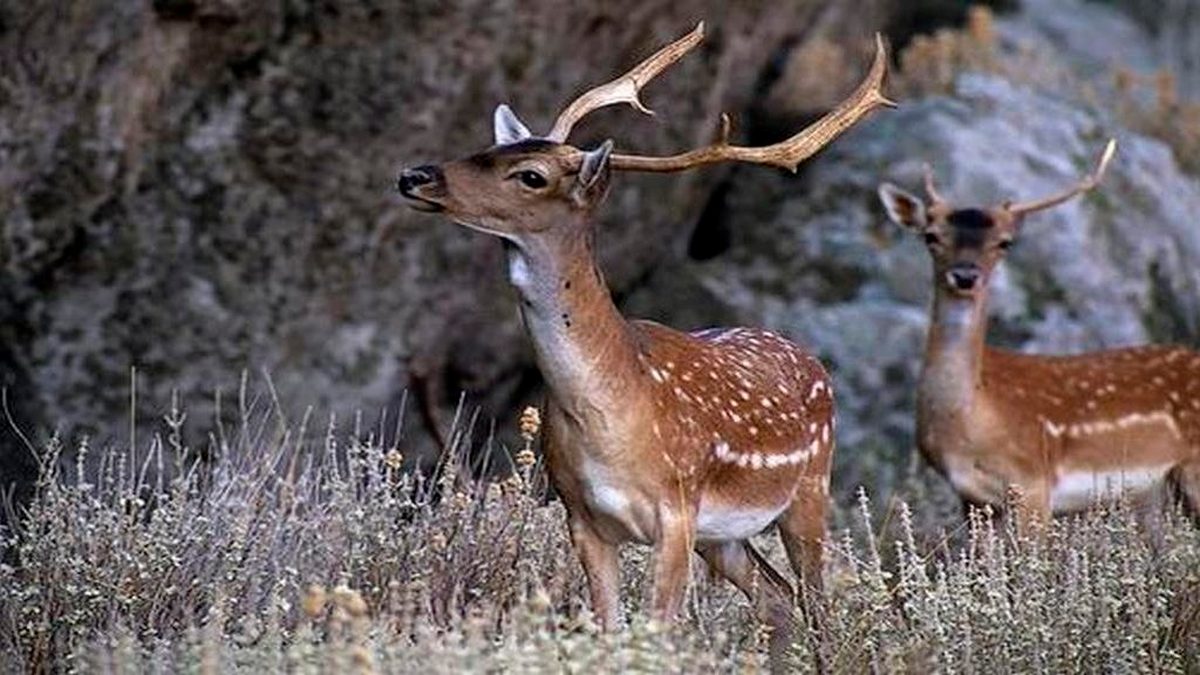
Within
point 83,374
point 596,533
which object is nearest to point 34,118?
point 83,374

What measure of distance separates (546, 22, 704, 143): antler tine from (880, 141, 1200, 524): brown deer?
8.83 feet

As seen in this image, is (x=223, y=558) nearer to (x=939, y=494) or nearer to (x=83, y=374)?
(x=83, y=374)

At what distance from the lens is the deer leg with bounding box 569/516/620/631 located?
24.3ft

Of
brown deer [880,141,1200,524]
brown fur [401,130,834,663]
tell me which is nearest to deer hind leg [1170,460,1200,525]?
brown deer [880,141,1200,524]

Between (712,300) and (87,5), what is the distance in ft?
12.0

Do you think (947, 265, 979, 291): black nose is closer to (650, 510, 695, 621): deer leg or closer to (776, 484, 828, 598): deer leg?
(776, 484, 828, 598): deer leg

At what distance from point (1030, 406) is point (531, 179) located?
12.0ft

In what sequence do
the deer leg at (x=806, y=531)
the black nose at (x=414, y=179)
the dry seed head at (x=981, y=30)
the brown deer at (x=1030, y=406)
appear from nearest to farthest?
the black nose at (x=414, y=179) < the deer leg at (x=806, y=531) < the brown deer at (x=1030, y=406) < the dry seed head at (x=981, y=30)

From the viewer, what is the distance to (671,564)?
7.34 metres

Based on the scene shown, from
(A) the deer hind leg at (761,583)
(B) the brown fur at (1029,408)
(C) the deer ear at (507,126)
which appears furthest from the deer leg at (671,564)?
(B) the brown fur at (1029,408)

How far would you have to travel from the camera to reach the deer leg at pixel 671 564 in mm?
7312

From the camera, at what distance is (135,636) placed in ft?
23.7

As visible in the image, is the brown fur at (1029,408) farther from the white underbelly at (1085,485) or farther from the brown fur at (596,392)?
the brown fur at (596,392)

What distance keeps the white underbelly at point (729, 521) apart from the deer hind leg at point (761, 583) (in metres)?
0.18
